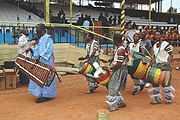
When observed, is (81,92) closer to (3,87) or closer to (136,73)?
(136,73)

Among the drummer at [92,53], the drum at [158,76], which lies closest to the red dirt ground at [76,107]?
the drummer at [92,53]

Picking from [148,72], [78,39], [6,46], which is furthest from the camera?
[78,39]

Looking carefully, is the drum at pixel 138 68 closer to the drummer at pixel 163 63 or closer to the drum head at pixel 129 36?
the drummer at pixel 163 63

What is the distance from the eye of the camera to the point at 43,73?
5.19 meters

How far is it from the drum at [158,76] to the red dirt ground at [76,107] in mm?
647

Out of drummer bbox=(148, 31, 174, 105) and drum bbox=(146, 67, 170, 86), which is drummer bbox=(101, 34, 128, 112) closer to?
drum bbox=(146, 67, 170, 86)

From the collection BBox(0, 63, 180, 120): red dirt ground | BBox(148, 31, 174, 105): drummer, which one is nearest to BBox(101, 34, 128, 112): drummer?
BBox(0, 63, 180, 120): red dirt ground

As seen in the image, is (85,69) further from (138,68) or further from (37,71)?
(138,68)

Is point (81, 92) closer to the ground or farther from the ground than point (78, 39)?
closer to the ground

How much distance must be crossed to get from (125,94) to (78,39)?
600 centimetres

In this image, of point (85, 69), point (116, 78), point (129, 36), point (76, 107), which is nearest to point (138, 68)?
point (116, 78)

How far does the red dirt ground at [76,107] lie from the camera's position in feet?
14.9

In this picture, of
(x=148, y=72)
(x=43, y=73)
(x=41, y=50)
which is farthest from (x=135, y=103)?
(x=41, y=50)

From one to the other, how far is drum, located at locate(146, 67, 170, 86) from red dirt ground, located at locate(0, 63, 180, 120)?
2.12 ft
